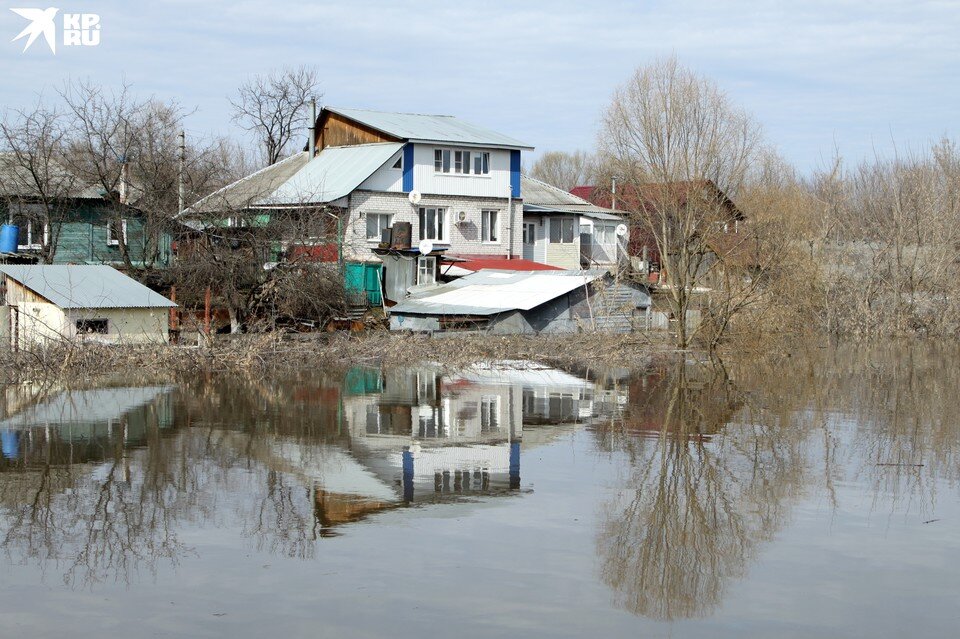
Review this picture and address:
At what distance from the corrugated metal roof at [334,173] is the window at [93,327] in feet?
46.5

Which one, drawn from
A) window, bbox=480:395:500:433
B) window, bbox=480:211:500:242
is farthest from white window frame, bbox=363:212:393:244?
window, bbox=480:395:500:433

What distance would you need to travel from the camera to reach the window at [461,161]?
143 feet

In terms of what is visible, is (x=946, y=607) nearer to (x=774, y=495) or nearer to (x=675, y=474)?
(x=774, y=495)

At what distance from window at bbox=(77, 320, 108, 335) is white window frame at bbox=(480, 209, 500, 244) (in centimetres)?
2296

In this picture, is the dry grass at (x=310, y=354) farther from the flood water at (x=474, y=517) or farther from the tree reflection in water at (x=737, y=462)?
the tree reflection in water at (x=737, y=462)

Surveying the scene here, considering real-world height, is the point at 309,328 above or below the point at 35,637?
above

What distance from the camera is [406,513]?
10.3 meters

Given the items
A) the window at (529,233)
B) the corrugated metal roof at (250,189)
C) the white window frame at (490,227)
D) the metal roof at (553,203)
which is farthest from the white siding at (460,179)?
the corrugated metal roof at (250,189)

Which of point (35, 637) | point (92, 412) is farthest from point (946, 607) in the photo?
point (92, 412)

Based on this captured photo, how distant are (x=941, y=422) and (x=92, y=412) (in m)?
13.1

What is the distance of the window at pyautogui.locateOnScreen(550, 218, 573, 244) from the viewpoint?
49750mm

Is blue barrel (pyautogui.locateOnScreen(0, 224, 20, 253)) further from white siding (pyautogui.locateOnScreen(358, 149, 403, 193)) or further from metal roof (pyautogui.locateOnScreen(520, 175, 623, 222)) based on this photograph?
metal roof (pyautogui.locateOnScreen(520, 175, 623, 222))

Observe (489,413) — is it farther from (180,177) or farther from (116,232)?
(180,177)

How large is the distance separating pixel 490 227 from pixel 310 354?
2217 cm
